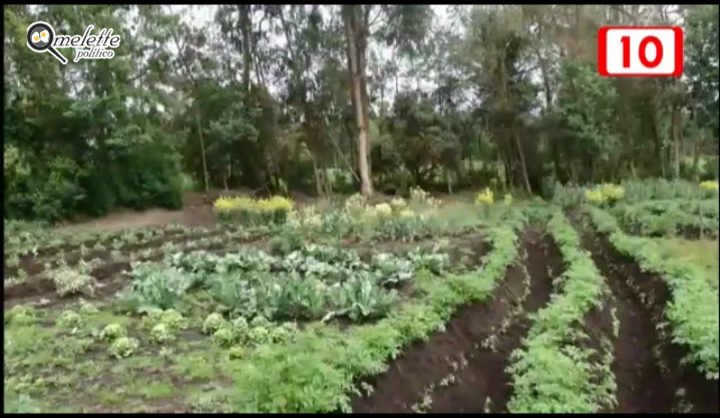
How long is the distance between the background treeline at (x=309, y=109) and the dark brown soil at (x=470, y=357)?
31.2 inches

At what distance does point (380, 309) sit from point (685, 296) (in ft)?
5.50

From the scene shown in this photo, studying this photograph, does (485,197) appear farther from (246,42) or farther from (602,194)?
(246,42)

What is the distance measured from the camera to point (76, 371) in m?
3.10

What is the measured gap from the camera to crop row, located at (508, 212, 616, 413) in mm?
2711

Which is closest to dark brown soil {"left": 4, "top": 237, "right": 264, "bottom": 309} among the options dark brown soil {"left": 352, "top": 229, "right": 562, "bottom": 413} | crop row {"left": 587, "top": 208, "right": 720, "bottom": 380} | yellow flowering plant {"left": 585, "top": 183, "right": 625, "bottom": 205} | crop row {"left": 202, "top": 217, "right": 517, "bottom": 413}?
crop row {"left": 202, "top": 217, "right": 517, "bottom": 413}

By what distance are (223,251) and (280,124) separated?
1089 millimetres

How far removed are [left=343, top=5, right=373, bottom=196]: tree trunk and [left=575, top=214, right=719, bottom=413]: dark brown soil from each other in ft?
3.65

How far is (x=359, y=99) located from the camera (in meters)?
3.37

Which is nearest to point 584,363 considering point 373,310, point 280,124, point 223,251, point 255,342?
point 373,310

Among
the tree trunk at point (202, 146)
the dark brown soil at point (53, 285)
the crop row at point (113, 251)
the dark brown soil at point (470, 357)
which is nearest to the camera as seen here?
the dark brown soil at point (470, 357)

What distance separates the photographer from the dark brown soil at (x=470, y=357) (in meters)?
2.88

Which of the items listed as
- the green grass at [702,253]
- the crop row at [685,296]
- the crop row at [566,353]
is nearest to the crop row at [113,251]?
the crop row at [566,353]

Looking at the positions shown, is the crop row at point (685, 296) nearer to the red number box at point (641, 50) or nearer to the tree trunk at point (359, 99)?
the red number box at point (641, 50)

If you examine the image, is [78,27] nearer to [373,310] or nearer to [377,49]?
[377,49]
